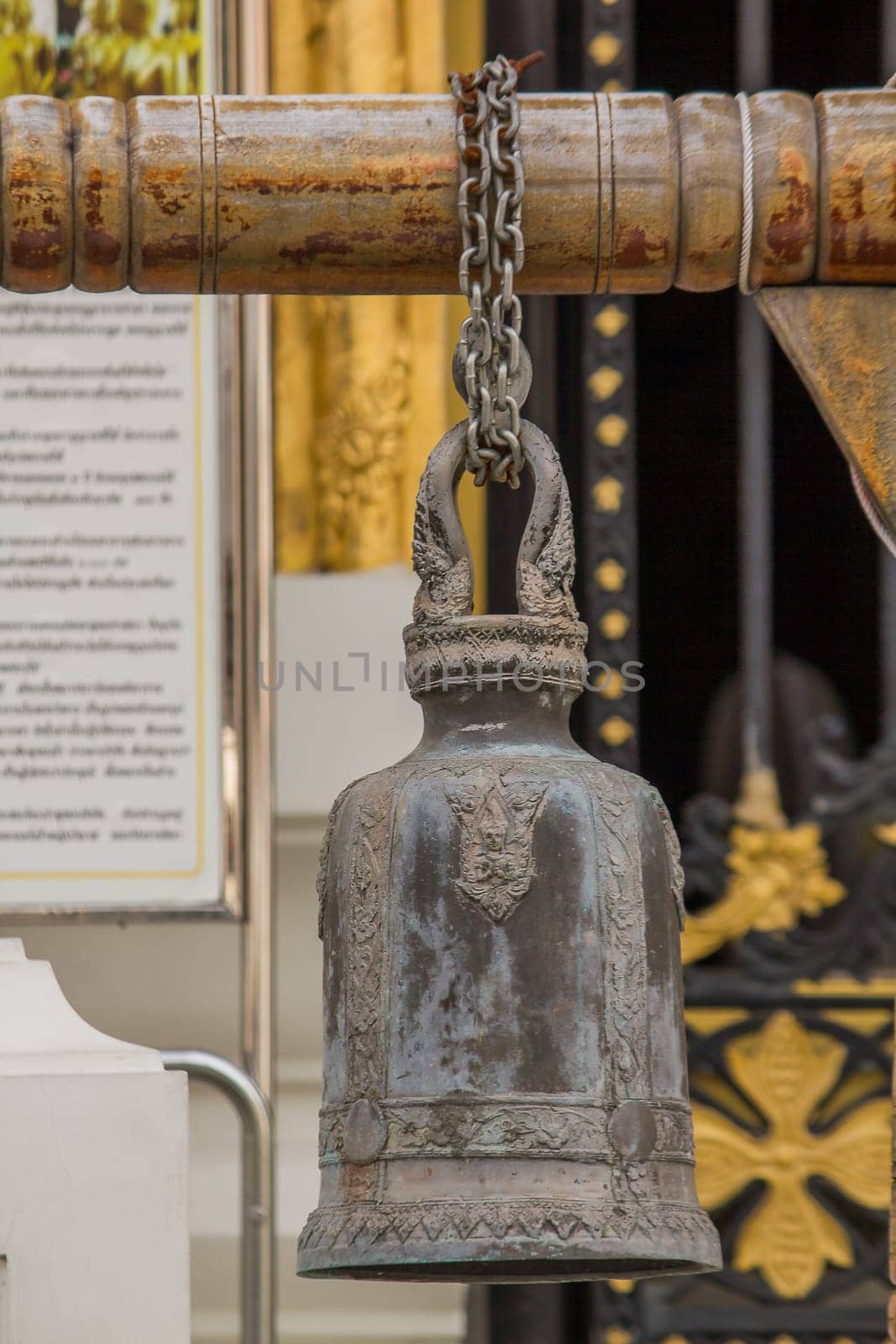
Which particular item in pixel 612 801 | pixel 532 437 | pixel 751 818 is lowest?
pixel 751 818

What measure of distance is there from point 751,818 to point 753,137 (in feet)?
5.70

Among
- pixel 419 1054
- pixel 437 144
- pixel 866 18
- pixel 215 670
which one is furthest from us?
pixel 866 18

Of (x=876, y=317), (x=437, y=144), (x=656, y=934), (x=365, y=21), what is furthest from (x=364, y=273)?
(x=365, y=21)

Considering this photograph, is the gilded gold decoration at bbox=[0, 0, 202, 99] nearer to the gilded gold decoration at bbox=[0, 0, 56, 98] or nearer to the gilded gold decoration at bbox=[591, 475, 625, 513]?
the gilded gold decoration at bbox=[0, 0, 56, 98]

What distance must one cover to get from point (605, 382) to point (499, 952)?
6.59 ft

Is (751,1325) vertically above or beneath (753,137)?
beneath

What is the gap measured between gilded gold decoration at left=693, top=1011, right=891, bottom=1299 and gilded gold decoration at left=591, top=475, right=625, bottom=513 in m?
0.78

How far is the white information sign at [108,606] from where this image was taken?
3.66 metres

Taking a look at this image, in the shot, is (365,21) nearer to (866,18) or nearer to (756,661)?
(866,18)

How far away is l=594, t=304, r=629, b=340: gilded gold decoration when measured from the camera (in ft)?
13.0

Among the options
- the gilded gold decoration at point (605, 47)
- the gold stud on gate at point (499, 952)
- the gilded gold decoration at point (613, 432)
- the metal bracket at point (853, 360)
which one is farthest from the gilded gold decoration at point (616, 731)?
the gold stud on gate at point (499, 952)

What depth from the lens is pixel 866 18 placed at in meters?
4.03

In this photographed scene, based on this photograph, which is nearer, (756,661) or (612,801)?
(612,801)

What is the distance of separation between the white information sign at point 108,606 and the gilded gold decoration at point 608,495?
0.60 m
